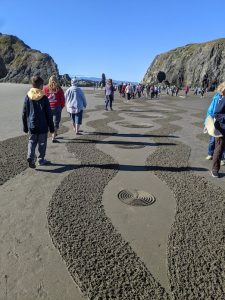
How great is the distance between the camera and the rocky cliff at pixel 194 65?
10356 centimetres

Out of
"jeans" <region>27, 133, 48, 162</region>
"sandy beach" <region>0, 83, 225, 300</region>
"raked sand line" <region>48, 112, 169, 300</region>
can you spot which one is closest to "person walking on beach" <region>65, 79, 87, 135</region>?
"sandy beach" <region>0, 83, 225, 300</region>

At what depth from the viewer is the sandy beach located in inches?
145

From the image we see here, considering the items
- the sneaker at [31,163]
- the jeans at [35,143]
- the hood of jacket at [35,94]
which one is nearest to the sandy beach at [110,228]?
the sneaker at [31,163]

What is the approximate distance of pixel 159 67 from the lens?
5556 inches

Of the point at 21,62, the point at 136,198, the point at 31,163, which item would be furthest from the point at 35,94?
the point at 21,62

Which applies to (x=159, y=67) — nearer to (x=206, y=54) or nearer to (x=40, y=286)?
(x=206, y=54)

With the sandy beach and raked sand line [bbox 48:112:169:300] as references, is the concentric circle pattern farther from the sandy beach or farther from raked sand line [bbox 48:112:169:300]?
raked sand line [bbox 48:112:169:300]

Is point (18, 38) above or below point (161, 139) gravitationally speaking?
above

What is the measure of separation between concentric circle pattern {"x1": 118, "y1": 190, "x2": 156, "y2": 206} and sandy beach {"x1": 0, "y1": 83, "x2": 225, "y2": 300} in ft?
0.16

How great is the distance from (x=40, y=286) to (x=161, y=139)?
8.98 metres

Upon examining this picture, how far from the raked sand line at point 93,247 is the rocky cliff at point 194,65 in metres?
99.8

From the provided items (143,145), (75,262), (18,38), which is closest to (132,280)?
(75,262)

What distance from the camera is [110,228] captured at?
4945 millimetres

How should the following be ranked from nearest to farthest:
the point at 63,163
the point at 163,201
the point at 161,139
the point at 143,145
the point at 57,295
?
the point at 57,295
the point at 163,201
the point at 63,163
the point at 143,145
the point at 161,139
